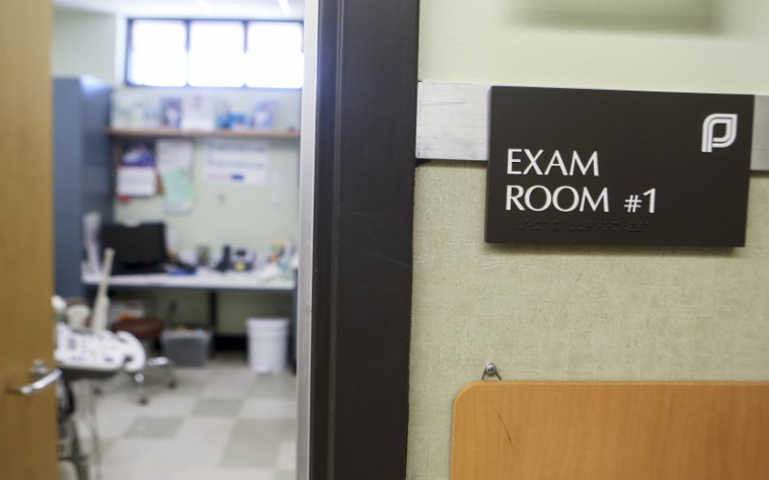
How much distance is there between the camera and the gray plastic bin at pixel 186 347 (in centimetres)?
409

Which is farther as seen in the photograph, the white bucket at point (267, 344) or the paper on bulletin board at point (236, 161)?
the paper on bulletin board at point (236, 161)

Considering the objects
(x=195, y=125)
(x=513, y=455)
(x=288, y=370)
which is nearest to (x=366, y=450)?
(x=513, y=455)

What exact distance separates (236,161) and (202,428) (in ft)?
7.27

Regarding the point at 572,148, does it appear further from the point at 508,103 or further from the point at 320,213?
the point at 320,213

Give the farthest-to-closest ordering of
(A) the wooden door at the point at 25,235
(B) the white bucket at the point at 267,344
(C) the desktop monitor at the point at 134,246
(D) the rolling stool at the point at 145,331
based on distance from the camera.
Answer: (C) the desktop monitor at the point at 134,246
(B) the white bucket at the point at 267,344
(D) the rolling stool at the point at 145,331
(A) the wooden door at the point at 25,235

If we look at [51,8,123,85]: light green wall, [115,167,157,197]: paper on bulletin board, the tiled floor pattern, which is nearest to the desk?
the tiled floor pattern

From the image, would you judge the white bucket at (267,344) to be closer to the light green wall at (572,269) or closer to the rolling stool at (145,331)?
the rolling stool at (145,331)

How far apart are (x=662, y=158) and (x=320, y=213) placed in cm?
43

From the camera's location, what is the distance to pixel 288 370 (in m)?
4.13

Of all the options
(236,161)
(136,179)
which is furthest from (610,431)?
(136,179)

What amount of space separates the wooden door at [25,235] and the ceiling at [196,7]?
3.07 m

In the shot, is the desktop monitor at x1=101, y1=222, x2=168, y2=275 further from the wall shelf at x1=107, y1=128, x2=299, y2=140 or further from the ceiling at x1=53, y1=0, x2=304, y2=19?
the ceiling at x1=53, y1=0, x2=304, y2=19

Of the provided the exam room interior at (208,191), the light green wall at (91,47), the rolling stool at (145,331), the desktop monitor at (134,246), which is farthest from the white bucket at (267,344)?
the light green wall at (91,47)

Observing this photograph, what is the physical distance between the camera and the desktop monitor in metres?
4.21
